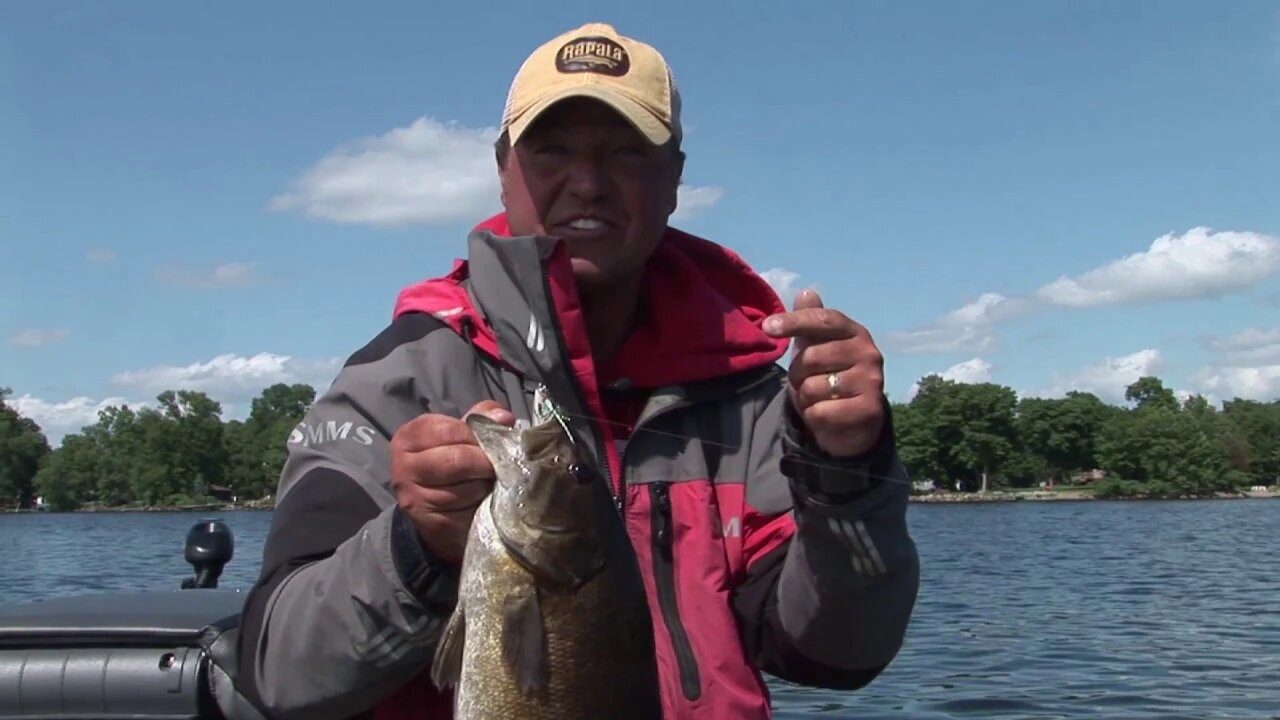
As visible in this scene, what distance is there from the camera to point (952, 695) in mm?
12578

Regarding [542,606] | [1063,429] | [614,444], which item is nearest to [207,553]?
[614,444]

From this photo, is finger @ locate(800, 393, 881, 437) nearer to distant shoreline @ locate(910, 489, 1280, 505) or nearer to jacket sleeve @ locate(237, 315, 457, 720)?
jacket sleeve @ locate(237, 315, 457, 720)

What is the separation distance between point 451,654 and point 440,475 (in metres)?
0.35

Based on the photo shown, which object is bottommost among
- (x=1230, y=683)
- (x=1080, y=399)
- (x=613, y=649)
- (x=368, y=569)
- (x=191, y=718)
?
(x=1230, y=683)

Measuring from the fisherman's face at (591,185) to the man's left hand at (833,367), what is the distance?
746mm

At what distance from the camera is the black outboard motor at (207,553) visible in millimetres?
6273

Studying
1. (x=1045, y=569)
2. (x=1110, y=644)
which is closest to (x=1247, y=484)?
(x=1045, y=569)

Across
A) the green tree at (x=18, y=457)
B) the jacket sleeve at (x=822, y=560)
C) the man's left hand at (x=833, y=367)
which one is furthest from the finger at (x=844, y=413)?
the green tree at (x=18, y=457)

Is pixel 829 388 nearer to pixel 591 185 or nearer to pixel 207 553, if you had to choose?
pixel 591 185

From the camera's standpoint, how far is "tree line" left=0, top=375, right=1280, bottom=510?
331 feet

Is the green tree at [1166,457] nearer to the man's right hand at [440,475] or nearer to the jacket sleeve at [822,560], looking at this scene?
the jacket sleeve at [822,560]

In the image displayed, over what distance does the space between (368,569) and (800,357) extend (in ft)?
3.19

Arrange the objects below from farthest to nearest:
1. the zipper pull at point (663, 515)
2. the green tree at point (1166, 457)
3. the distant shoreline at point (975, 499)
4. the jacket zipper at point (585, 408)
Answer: the green tree at point (1166, 457)
the distant shoreline at point (975, 499)
the zipper pull at point (663, 515)
the jacket zipper at point (585, 408)

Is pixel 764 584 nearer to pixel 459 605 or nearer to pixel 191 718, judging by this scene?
pixel 459 605
